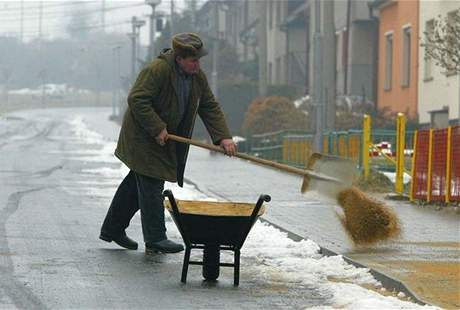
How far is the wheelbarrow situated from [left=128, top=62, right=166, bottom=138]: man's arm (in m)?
0.94

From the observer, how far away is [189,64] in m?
10.6

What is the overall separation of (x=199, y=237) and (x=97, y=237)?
315 centimetres

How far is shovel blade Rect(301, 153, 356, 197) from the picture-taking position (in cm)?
1083

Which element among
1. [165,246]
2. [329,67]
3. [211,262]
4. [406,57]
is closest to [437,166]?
[165,246]

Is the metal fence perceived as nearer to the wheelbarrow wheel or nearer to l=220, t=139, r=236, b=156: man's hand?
l=220, t=139, r=236, b=156: man's hand

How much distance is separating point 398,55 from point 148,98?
28.2 meters

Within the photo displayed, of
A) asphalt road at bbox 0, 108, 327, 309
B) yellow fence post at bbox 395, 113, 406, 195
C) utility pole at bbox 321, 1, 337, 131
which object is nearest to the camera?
asphalt road at bbox 0, 108, 327, 309

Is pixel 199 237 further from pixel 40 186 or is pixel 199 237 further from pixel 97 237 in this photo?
pixel 40 186

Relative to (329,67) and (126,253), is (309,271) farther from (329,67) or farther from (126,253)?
(329,67)

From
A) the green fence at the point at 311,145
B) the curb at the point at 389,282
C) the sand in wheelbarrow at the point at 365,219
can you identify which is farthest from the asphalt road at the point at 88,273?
the green fence at the point at 311,145

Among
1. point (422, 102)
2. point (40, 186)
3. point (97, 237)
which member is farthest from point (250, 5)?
point (97, 237)

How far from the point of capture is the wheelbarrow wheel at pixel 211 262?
31.9ft

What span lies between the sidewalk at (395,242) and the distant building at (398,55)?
12.7 metres

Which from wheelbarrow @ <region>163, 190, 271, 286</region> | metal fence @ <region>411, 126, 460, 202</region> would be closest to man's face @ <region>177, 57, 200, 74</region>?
wheelbarrow @ <region>163, 190, 271, 286</region>
